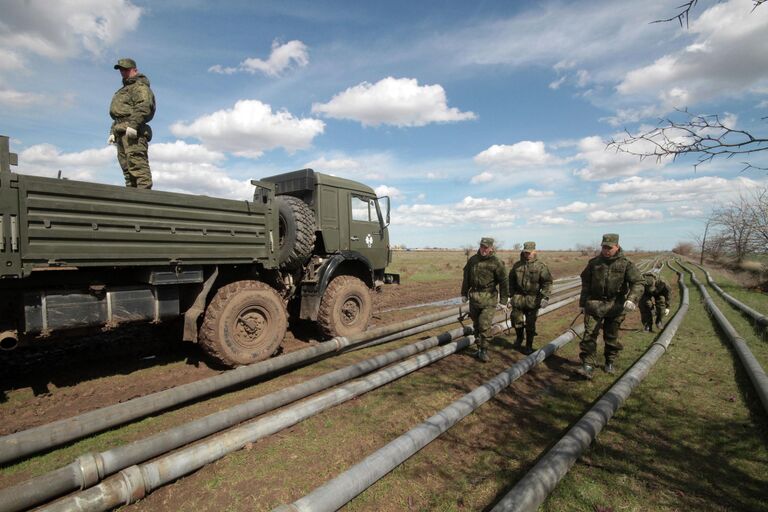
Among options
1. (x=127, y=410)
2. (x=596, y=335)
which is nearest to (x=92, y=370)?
(x=127, y=410)

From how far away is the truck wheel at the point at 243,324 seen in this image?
5.13 metres

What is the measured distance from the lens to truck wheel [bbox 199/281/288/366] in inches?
202

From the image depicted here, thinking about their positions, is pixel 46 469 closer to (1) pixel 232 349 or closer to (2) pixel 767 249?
(1) pixel 232 349

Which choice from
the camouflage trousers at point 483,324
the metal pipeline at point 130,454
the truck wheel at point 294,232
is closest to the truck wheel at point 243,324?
the truck wheel at point 294,232

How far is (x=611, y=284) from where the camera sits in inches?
217

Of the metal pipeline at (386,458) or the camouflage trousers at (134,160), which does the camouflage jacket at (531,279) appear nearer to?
the metal pipeline at (386,458)

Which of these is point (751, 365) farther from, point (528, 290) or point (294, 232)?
point (294, 232)

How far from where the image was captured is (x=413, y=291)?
612 inches

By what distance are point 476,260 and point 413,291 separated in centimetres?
913

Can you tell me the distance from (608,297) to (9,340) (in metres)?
7.23

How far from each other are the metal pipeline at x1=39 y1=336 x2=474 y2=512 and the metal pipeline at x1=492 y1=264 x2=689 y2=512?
6.82ft

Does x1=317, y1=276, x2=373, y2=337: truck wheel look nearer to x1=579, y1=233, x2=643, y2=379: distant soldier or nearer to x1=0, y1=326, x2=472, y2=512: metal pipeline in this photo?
x1=0, y1=326, x2=472, y2=512: metal pipeline

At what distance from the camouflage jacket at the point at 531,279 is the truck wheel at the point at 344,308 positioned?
107 inches

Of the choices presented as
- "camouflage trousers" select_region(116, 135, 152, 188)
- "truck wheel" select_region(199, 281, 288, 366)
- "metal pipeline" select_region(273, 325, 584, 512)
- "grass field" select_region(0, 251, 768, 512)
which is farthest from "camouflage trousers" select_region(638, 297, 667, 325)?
"camouflage trousers" select_region(116, 135, 152, 188)
